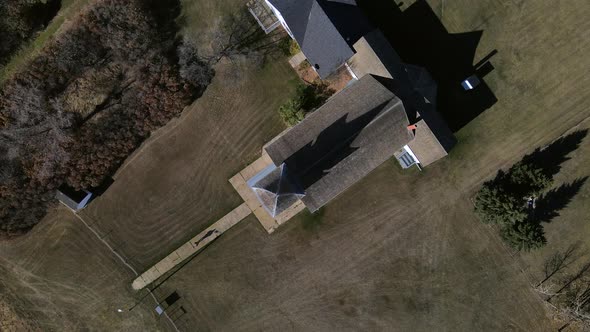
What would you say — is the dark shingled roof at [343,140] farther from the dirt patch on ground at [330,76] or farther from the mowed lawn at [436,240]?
the mowed lawn at [436,240]

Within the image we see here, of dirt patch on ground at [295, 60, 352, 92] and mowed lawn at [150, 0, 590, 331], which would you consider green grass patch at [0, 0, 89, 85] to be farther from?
mowed lawn at [150, 0, 590, 331]

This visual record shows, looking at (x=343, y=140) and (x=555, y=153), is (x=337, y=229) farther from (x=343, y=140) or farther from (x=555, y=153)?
(x=555, y=153)

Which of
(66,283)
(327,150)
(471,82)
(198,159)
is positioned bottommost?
(471,82)

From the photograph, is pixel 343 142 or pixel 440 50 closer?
pixel 343 142

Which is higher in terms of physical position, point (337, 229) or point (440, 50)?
point (440, 50)

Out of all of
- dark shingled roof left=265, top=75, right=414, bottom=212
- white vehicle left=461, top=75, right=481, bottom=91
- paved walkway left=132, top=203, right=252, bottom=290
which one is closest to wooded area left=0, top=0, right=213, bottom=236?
paved walkway left=132, top=203, right=252, bottom=290

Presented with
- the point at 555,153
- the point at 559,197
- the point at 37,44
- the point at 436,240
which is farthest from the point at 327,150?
the point at 37,44

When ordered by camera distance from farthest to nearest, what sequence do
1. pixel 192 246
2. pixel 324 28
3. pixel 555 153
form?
1. pixel 192 246
2. pixel 555 153
3. pixel 324 28
